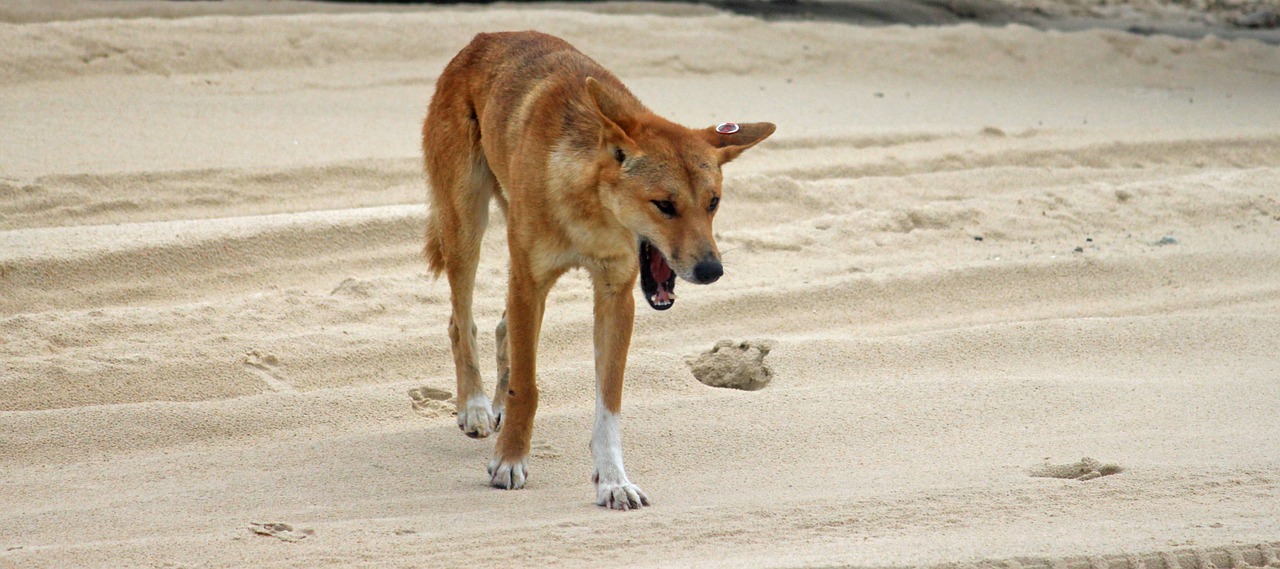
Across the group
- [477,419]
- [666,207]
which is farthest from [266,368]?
[666,207]

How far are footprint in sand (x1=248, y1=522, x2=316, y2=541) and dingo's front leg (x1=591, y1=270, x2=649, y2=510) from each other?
1120 millimetres

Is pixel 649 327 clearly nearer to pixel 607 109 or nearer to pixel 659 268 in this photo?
pixel 659 268

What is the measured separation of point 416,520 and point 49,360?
2307 millimetres

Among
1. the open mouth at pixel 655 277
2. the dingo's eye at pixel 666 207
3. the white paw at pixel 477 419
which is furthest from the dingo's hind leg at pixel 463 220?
the dingo's eye at pixel 666 207

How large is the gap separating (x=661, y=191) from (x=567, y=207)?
0.47m

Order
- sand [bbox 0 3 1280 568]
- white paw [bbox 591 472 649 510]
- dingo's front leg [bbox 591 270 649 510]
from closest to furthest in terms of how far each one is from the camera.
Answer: sand [bbox 0 3 1280 568] → white paw [bbox 591 472 649 510] → dingo's front leg [bbox 591 270 649 510]

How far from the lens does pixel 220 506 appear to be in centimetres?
466

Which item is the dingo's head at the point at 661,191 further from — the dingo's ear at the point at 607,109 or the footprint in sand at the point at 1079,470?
the footprint in sand at the point at 1079,470

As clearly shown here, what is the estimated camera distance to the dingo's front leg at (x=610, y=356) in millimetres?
5012

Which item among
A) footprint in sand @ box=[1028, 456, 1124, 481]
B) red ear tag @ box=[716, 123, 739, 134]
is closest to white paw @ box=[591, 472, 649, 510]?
red ear tag @ box=[716, 123, 739, 134]

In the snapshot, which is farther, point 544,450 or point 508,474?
point 544,450

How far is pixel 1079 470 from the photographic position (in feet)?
16.6

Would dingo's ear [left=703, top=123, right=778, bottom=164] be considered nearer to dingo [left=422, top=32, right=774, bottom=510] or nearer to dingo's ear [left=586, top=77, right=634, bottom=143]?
dingo [left=422, top=32, right=774, bottom=510]

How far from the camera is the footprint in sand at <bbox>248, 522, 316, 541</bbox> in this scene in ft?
14.2
